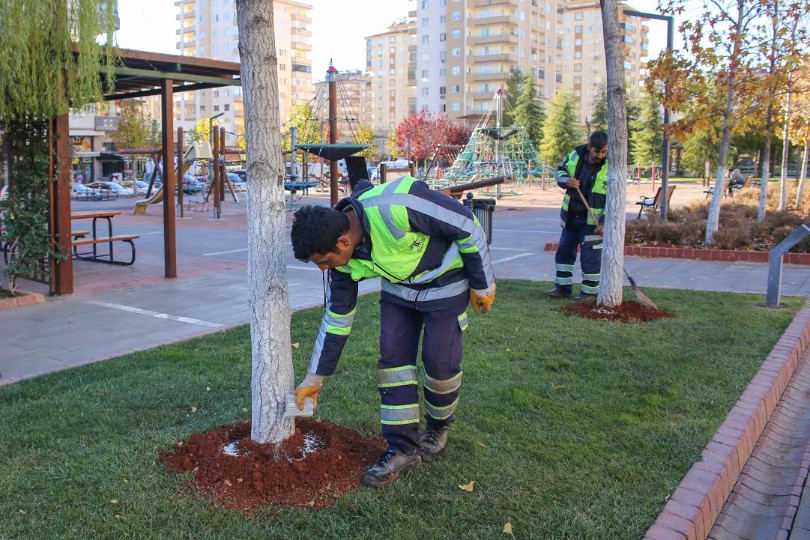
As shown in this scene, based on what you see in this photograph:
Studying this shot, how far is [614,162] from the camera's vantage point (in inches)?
291

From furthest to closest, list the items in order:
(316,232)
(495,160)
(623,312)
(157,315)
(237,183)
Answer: (237,183), (495,160), (157,315), (623,312), (316,232)

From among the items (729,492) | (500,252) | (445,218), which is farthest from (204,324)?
(500,252)

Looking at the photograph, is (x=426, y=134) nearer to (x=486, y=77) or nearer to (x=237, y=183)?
(x=237, y=183)

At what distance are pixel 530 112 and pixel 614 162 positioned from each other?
60.9 metres

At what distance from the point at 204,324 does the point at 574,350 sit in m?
3.49

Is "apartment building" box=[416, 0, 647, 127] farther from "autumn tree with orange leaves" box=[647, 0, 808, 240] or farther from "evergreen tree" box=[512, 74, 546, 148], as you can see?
"autumn tree with orange leaves" box=[647, 0, 808, 240]

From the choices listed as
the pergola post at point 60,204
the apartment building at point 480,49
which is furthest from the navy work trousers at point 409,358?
the apartment building at point 480,49

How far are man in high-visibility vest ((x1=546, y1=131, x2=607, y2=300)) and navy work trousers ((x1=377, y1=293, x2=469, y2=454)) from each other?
15.0 feet

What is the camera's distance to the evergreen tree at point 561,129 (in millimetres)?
56312

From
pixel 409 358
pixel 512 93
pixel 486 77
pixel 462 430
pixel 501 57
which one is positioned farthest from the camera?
pixel 486 77

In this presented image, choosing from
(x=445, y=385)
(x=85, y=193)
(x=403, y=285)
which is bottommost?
(x=85, y=193)

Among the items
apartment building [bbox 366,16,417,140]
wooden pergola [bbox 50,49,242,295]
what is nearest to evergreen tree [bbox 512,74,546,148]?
apartment building [bbox 366,16,417,140]

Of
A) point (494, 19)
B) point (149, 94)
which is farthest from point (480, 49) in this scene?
point (149, 94)

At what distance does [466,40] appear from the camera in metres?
90.5
